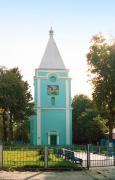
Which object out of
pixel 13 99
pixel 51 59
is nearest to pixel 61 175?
pixel 13 99

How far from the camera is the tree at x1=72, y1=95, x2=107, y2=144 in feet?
224

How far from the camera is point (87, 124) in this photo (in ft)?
228

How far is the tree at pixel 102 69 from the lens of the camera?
3848 centimetres

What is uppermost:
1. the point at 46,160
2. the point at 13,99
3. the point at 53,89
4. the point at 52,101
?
the point at 53,89

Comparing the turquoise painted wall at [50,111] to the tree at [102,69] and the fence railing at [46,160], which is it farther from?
the fence railing at [46,160]

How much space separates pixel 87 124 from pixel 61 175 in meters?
52.3

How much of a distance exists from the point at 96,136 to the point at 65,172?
1980 inches

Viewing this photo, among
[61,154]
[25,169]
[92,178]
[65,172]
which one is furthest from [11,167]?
[61,154]

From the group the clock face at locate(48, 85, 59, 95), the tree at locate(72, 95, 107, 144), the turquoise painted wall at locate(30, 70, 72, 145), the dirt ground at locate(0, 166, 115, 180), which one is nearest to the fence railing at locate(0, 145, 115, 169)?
the dirt ground at locate(0, 166, 115, 180)

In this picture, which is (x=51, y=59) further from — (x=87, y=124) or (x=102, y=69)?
(x=102, y=69)

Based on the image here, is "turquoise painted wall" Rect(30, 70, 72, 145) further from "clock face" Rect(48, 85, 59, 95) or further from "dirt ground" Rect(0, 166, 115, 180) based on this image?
"dirt ground" Rect(0, 166, 115, 180)

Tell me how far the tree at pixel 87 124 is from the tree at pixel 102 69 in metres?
24.4

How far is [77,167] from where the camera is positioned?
A: 20.1 meters

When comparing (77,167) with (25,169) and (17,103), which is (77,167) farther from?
(17,103)
